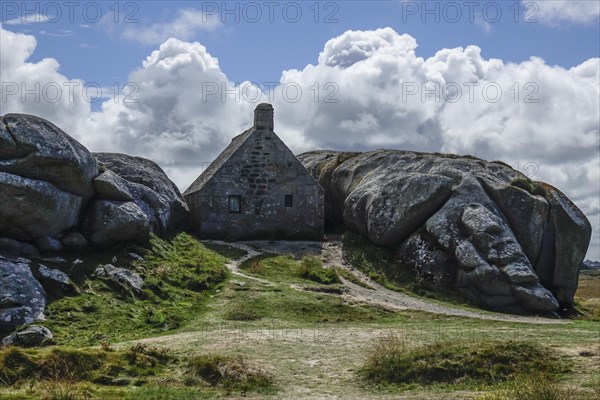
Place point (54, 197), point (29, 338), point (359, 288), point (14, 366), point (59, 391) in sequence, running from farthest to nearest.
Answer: point (359, 288)
point (54, 197)
point (29, 338)
point (14, 366)
point (59, 391)

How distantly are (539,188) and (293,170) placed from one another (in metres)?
15.9

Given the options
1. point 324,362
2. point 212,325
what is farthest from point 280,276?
point 324,362

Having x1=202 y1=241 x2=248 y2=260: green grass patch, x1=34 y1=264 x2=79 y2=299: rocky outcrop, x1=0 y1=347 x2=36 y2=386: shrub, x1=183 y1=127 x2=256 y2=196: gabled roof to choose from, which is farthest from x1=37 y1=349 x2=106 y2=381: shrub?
x1=183 y1=127 x2=256 y2=196: gabled roof

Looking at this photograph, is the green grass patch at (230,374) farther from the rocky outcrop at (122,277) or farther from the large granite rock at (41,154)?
the large granite rock at (41,154)

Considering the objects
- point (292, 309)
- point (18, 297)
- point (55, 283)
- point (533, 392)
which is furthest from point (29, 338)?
point (533, 392)

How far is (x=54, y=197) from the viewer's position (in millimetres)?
29656

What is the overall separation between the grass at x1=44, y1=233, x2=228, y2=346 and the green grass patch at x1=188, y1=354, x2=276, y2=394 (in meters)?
5.98

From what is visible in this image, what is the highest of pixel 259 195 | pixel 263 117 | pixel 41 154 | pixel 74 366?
pixel 263 117

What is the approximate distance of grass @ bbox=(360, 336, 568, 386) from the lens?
16.9 metres

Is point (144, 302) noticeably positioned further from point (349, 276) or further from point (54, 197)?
point (349, 276)

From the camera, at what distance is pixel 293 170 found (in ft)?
153

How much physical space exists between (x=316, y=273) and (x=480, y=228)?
9.26 metres

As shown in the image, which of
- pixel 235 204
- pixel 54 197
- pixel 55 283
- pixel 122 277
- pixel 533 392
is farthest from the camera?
pixel 235 204

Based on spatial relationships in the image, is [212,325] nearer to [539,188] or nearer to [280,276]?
[280,276]
